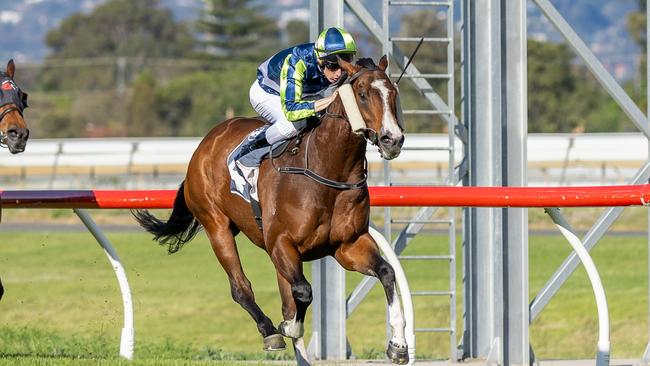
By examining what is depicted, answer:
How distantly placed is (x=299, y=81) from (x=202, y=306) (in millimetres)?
6556

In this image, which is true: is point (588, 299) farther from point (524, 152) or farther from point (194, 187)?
point (194, 187)

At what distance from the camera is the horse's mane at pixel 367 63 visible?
5.98 meters

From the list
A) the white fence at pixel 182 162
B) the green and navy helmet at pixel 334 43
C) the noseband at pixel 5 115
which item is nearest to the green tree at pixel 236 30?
the white fence at pixel 182 162

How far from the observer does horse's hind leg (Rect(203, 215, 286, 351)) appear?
6.50 metres

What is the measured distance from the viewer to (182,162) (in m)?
25.7

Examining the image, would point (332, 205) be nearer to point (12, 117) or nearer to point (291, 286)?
point (291, 286)

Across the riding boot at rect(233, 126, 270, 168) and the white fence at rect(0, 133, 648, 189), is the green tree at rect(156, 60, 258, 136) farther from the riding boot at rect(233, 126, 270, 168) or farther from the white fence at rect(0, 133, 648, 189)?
the riding boot at rect(233, 126, 270, 168)

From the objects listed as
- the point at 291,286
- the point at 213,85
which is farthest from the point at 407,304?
the point at 213,85

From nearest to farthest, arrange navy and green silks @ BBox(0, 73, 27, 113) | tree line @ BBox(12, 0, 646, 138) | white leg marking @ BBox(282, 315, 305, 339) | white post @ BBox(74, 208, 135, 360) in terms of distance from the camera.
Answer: white leg marking @ BBox(282, 315, 305, 339), navy and green silks @ BBox(0, 73, 27, 113), white post @ BBox(74, 208, 135, 360), tree line @ BBox(12, 0, 646, 138)

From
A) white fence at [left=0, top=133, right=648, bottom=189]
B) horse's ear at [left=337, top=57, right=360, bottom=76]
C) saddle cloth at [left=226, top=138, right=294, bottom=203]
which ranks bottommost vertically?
white fence at [left=0, top=133, right=648, bottom=189]

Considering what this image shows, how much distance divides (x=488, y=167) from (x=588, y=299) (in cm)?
493

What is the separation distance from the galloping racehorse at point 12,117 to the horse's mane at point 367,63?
1.82 meters

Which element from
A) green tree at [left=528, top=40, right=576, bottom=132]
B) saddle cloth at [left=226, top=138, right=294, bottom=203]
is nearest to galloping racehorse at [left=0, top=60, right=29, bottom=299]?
saddle cloth at [left=226, top=138, right=294, bottom=203]

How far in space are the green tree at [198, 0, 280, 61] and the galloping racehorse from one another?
56.7 metres
